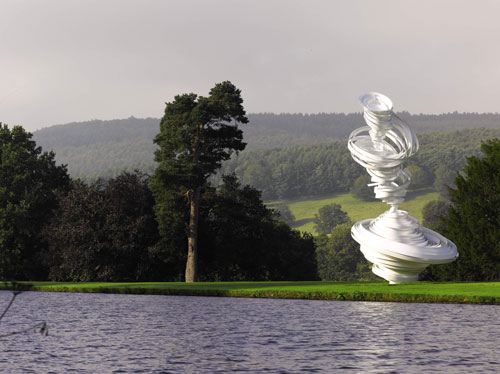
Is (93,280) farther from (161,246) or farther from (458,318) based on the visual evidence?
(458,318)

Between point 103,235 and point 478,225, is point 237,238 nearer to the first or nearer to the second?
point 103,235

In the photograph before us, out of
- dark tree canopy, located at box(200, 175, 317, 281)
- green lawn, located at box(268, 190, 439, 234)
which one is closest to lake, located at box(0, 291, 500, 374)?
dark tree canopy, located at box(200, 175, 317, 281)

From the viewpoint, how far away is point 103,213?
2808 inches

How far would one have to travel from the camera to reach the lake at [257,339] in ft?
64.5

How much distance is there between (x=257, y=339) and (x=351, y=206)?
159 m

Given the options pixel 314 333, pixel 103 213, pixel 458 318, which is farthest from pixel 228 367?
pixel 103 213

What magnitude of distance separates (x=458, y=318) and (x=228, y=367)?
15443 mm

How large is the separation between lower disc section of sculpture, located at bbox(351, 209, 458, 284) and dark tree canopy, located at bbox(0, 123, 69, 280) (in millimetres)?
33510

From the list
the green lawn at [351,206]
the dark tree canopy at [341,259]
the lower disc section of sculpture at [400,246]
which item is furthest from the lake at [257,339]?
the green lawn at [351,206]

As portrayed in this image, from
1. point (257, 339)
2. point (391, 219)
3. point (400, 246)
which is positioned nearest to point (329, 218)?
point (391, 219)

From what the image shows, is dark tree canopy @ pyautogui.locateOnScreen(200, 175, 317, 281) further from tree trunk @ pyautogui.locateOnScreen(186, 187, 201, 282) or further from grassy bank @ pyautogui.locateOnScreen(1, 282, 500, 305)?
grassy bank @ pyautogui.locateOnScreen(1, 282, 500, 305)

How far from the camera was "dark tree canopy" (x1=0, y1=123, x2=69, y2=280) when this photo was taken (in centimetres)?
7138

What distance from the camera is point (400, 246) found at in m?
51.7

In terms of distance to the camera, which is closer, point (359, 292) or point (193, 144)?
point (359, 292)
